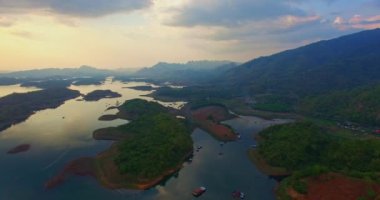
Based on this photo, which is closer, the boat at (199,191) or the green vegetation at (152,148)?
the boat at (199,191)

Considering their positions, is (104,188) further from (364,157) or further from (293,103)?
(293,103)

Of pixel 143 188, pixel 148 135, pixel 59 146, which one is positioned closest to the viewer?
pixel 143 188

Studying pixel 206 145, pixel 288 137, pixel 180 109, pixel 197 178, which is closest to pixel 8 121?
pixel 180 109

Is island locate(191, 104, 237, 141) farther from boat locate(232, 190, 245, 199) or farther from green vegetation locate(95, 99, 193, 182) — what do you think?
boat locate(232, 190, 245, 199)

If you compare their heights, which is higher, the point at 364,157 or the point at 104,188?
the point at 364,157

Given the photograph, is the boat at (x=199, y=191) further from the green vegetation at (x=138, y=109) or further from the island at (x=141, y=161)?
the green vegetation at (x=138, y=109)

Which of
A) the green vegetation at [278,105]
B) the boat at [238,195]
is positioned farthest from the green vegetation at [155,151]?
the green vegetation at [278,105]

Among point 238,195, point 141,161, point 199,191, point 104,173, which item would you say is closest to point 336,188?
point 238,195
